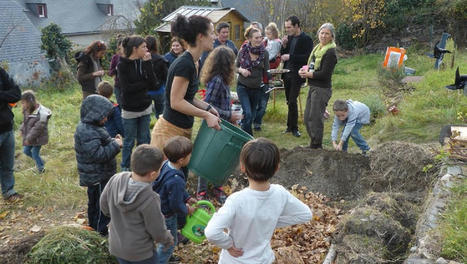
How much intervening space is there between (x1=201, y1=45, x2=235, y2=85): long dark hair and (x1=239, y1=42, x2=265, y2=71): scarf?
6.48 feet

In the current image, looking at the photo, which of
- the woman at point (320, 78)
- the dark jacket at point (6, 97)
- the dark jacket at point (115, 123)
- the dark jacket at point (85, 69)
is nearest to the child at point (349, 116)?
the woman at point (320, 78)

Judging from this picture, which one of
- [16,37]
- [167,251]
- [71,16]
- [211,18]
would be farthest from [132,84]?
[71,16]

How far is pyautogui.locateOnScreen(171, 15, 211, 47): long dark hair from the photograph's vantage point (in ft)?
11.4

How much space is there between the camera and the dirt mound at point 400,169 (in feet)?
14.6

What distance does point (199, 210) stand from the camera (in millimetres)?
3014

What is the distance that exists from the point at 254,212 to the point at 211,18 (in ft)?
65.1

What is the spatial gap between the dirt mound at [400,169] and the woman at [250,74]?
216 centimetres

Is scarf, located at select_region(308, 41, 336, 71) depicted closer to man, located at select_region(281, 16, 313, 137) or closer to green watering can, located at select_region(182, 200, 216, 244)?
man, located at select_region(281, 16, 313, 137)

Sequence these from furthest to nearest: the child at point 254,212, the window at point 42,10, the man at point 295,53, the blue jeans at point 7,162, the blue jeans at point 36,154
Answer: the window at point 42,10 → the man at point 295,53 → the blue jeans at point 36,154 → the blue jeans at point 7,162 → the child at point 254,212

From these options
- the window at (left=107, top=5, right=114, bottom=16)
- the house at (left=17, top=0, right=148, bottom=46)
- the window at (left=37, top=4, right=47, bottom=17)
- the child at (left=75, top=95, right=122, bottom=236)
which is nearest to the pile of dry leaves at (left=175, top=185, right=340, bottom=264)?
the child at (left=75, top=95, right=122, bottom=236)

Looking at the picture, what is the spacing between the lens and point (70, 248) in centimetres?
307

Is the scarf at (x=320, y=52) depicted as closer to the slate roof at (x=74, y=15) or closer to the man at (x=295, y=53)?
the man at (x=295, y=53)

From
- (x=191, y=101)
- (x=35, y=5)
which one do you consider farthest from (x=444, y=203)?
(x=35, y=5)

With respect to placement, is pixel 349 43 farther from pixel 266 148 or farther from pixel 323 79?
pixel 266 148
